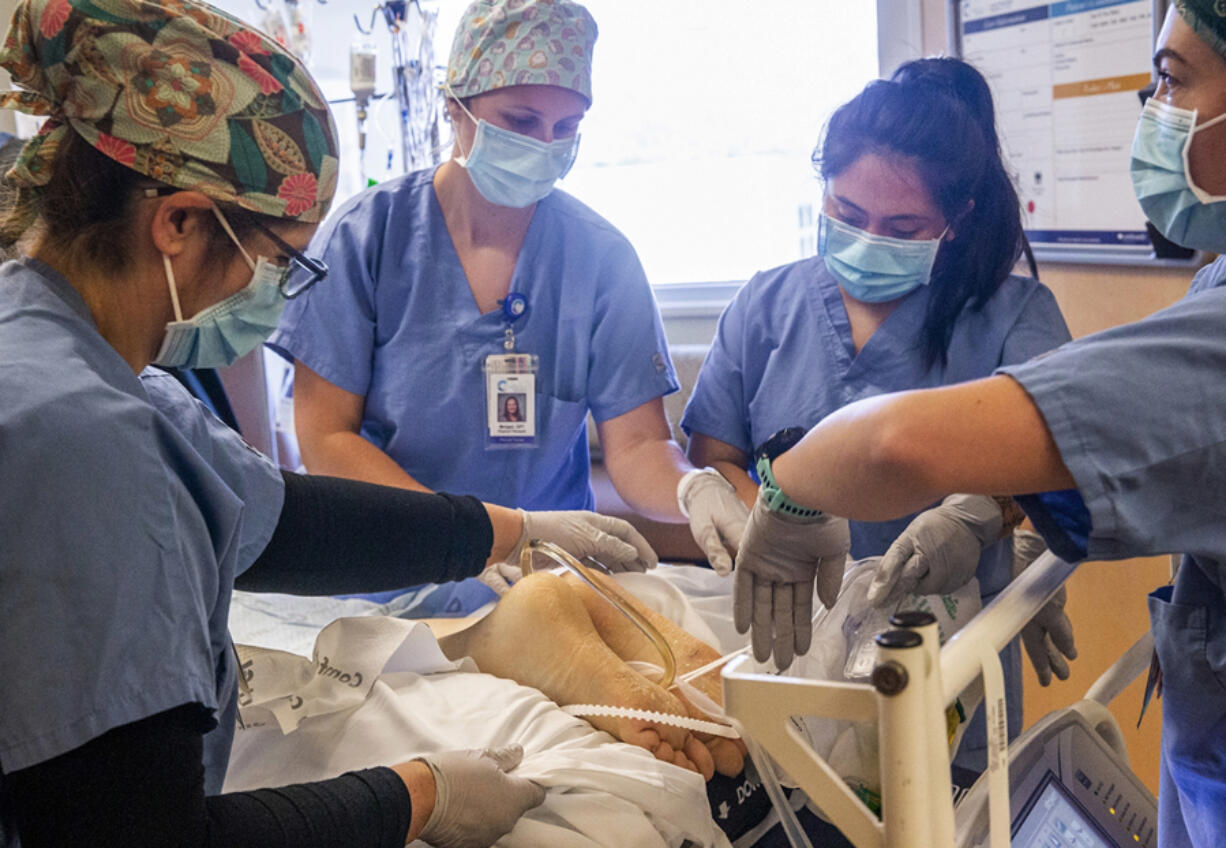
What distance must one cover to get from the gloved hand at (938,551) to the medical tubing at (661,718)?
25cm

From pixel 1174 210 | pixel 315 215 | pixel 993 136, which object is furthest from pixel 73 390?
pixel 993 136

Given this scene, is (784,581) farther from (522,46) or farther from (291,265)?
(522,46)

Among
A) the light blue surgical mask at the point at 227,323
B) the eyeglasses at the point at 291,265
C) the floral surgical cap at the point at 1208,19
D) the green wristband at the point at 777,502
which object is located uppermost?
the floral surgical cap at the point at 1208,19

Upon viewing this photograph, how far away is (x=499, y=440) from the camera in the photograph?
6.28ft

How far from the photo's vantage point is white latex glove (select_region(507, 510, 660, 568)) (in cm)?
161

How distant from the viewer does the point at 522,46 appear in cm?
180

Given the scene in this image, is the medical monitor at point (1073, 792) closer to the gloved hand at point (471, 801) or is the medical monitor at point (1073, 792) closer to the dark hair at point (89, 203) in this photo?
the gloved hand at point (471, 801)

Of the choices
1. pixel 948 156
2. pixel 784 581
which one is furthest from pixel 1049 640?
pixel 948 156

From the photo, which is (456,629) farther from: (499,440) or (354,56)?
(354,56)

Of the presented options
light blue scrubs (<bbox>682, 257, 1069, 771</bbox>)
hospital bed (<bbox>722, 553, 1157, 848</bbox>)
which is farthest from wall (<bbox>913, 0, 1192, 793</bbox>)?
hospital bed (<bbox>722, 553, 1157, 848</bbox>)

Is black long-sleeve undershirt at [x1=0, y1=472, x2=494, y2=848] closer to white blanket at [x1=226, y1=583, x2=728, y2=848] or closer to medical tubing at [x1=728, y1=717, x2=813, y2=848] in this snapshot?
white blanket at [x1=226, y1=583, x2=728, y2=848]

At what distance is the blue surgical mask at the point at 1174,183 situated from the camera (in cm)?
104

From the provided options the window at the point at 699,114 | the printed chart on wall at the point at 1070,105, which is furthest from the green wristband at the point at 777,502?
the window at the point at 699,114

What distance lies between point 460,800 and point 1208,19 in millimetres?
1002
